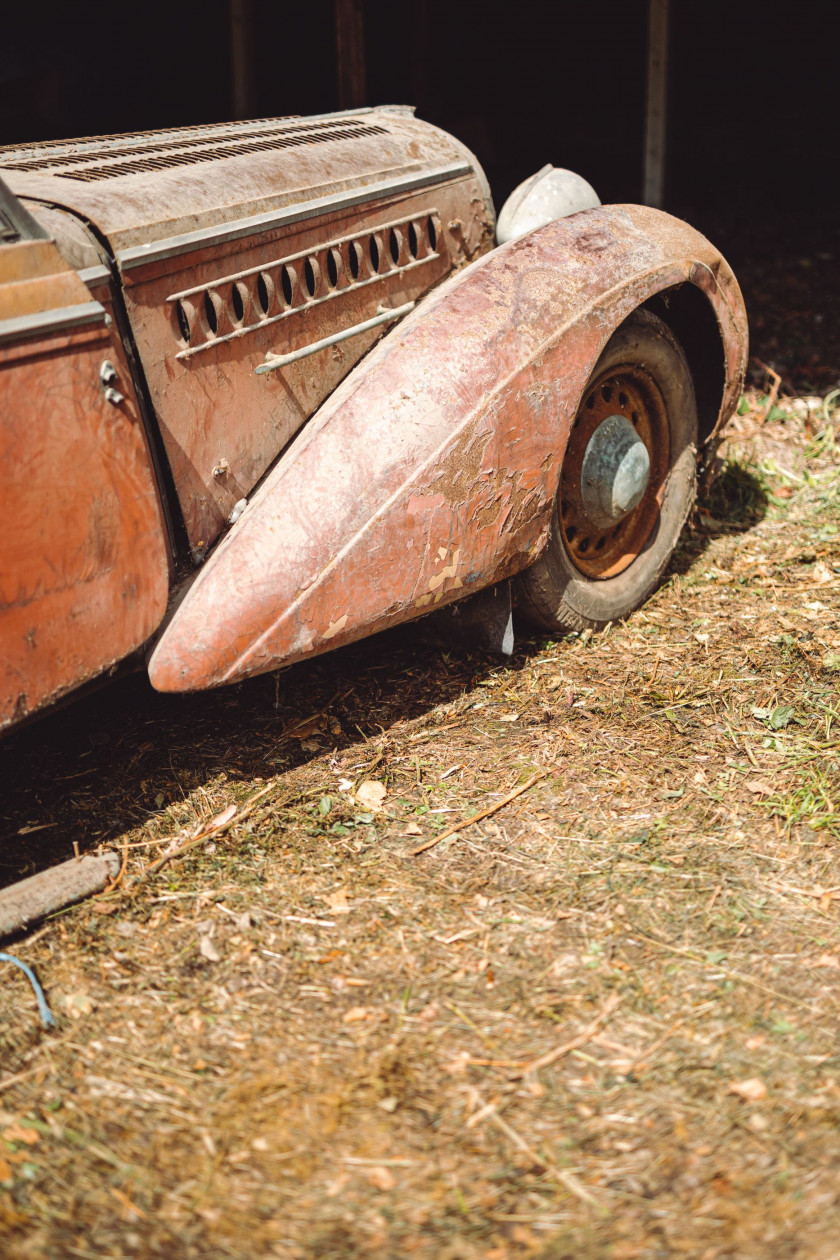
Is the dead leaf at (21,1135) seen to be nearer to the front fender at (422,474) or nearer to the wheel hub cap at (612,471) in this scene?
the front fender at (422,474)

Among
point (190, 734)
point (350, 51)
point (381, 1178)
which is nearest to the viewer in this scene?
point (381, 1178)

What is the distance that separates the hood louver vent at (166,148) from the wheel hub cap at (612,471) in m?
1.14

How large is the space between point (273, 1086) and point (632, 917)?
0.81 m

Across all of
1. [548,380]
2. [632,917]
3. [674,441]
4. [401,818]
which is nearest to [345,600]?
[401,818]

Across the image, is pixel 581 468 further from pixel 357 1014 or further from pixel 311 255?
pixel 357 1014

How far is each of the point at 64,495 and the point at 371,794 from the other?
106cm

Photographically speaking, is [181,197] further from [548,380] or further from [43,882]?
[43,882]

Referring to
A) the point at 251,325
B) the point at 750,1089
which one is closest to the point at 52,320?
the point at 251,325

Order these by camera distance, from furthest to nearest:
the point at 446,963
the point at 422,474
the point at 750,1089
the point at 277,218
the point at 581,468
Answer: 1. the point at 581,468
2. the point at 277,218
3. the point at 422,474
4. the point at 446,963
5. the point at 750,1089

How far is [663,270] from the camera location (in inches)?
123

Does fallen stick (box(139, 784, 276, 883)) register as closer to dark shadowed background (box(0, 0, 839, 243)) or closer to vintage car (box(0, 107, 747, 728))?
vintage car (box(0, 107, 747, 728))

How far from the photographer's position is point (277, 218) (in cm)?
273


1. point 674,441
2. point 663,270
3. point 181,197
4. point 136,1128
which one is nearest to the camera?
point 136,1128

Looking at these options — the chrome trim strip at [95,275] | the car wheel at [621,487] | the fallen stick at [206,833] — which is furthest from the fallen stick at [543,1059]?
the chrome trim strip at [95,275]
